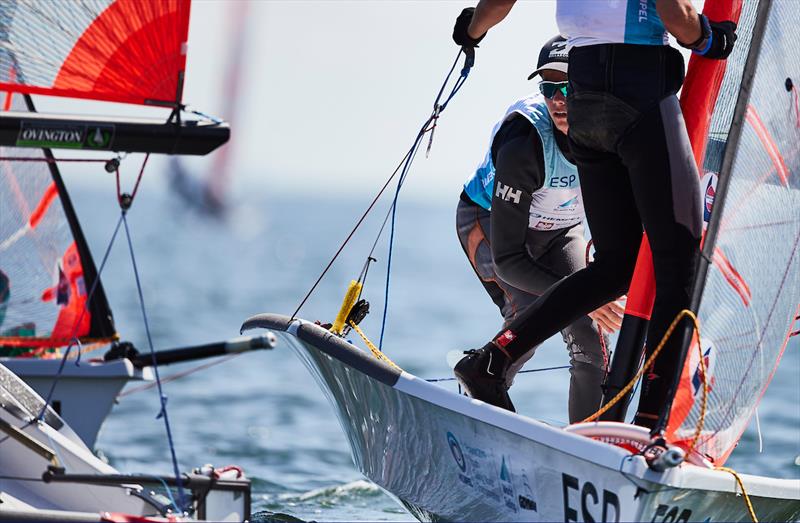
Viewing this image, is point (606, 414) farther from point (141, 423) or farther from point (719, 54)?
point (141, 423)

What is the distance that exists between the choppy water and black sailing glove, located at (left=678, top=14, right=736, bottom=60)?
2.28 meters

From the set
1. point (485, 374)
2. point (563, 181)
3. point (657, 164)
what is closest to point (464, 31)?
point (563, 181)

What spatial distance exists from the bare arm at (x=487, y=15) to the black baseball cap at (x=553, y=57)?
0.45 m

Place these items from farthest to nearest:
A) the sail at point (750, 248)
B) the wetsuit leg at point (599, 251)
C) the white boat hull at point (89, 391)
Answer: the white boat hull at point (89, 391)
the wetsuit leg at point (599, 251)
the sail at point (750, 248)

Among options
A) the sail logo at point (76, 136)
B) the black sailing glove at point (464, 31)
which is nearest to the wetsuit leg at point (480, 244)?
the black sailing glove at point (464, 31)

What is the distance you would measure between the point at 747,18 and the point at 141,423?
7113 millimetres

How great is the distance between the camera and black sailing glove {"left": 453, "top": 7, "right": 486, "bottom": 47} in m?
3.78

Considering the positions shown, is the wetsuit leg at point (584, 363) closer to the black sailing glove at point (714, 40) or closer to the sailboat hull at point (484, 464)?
the sailboat hull at point (484, 464)

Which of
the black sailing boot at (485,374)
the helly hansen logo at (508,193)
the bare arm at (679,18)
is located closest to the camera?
the bare arm at (679,18)

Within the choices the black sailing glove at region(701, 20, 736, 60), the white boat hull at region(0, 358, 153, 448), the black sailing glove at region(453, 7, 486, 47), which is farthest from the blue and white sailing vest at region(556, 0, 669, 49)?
the white boat hull at region(0, 358, 153, 448)

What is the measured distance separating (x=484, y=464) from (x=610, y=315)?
2.80 ft

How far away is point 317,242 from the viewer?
6181 centimetres

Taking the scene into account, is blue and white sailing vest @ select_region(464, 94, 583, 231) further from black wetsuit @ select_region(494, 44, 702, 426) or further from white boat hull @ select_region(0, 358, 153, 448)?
white boat hull @ select_region(0, 358, 153, 448)

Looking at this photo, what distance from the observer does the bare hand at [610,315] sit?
13.4 ft
